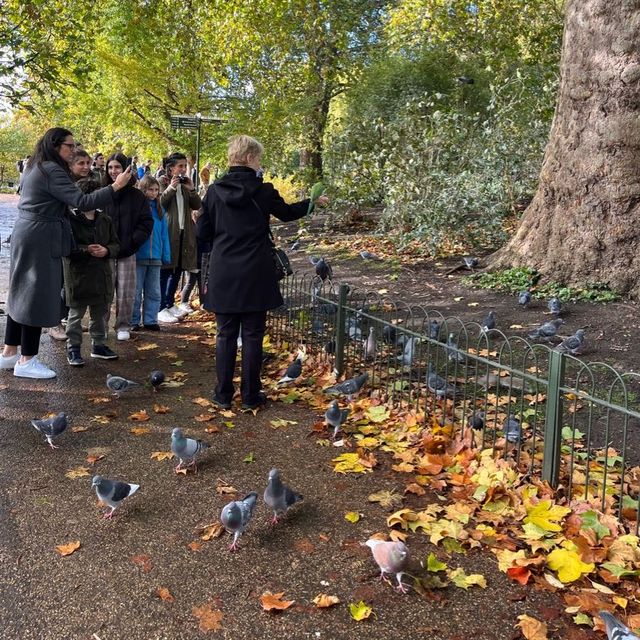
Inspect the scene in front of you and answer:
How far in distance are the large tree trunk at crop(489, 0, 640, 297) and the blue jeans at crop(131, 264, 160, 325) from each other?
4.61 meters

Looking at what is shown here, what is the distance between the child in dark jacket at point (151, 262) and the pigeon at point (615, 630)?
5.73 m

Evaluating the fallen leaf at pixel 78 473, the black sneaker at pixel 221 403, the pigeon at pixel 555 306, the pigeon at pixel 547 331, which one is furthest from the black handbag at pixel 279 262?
the pigeon at pixel 555 306

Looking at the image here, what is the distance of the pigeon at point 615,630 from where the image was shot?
215cm

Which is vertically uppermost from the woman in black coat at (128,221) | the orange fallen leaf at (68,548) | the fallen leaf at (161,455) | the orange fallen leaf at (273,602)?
the woman in black coat at (128,221)

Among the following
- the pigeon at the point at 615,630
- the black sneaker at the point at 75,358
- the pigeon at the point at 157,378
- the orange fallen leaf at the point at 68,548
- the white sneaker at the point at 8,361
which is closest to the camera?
the pigeon at the point at 615,630

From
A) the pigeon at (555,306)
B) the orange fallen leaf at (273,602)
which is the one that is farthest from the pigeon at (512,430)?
the pigeon at (555,306)

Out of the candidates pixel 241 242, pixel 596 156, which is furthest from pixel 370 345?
pixel 596 156

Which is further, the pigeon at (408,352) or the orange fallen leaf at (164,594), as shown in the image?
the pigeon at (408,352)

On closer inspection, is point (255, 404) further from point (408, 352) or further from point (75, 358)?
point (75, 358)

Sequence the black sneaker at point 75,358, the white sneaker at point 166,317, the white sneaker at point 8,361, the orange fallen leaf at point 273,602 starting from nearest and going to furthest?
the orange fallen leaf at point 273,602 → the white sneaker at point 8,361 → the black sneaker at point 75,358 → the white sneaker at point 166,317

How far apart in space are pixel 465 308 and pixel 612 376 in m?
2.46

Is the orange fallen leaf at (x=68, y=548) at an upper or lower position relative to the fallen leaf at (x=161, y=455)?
lower

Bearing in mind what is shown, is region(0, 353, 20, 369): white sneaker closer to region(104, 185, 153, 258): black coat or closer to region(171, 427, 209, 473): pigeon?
region(104, 185, 153, 258): black coat

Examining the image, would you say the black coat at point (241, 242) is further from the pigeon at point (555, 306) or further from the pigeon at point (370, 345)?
the pigeon at point (555, 306)
